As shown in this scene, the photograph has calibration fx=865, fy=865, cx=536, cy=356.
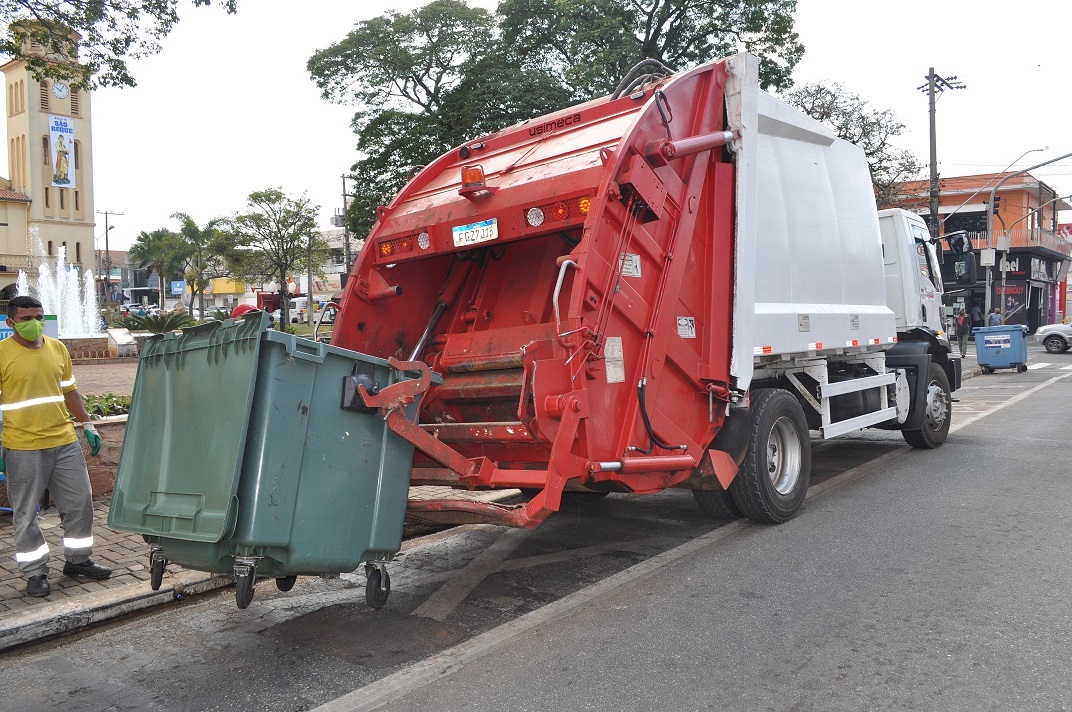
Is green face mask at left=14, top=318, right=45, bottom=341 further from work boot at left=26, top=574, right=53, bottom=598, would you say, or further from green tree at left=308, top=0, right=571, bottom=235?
green tree at left=308, top=0, right=571, bottom=235

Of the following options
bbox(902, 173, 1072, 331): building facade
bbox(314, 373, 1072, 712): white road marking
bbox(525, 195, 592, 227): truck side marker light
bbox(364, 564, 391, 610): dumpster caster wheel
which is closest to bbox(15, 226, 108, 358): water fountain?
bbox(525, 195, 592, 227): truck side marker light

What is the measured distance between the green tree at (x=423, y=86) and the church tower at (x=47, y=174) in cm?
3726

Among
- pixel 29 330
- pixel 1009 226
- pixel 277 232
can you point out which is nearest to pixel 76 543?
pixel 29 330

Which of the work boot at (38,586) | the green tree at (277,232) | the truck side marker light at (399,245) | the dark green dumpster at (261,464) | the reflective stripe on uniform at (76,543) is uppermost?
the green tree at (277,232)

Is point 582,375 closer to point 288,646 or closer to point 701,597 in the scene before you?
point 701,597

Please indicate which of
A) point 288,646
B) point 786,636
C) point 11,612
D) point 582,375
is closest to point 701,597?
point 786,636

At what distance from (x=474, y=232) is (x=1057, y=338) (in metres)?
30.9

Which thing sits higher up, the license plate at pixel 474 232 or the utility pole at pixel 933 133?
the utility pole at pixel 933 133

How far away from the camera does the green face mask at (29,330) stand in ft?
16.3

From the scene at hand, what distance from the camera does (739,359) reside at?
5.29 m

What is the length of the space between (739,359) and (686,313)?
0.53 meters

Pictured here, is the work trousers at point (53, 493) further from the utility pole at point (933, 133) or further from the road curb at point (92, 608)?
the utility pole at point (933, 133)

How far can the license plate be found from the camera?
16.2 feet

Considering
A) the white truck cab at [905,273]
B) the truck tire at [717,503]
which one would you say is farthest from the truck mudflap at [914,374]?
the truck tire at [717,503]
